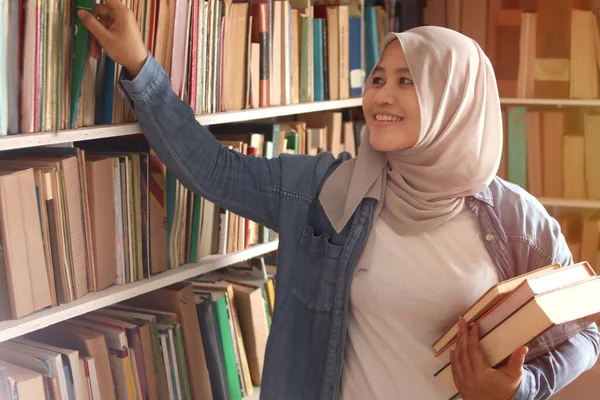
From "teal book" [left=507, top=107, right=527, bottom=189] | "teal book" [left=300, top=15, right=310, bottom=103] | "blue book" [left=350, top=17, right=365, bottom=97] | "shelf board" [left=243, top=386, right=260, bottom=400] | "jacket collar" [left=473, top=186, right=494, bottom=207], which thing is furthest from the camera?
"teal book" [left=507, top=107, right=527, bottom=189]

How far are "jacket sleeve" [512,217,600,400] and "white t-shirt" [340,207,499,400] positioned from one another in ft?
0.55

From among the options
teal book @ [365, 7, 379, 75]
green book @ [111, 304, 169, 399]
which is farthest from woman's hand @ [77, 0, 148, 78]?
teal book @ [365, 7, 379, 75]

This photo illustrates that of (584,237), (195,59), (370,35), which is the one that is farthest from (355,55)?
(584,237)

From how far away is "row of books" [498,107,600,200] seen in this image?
108 inches

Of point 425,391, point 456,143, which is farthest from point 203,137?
point 425,391

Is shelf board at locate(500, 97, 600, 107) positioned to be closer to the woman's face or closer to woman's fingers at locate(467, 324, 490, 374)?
the woman's face

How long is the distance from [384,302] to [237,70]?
69cm

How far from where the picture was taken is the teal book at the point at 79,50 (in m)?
1.41

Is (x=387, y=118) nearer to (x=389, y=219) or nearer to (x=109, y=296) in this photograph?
(x=389, y=219)

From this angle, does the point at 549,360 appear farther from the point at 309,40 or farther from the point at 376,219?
the point at 309,40

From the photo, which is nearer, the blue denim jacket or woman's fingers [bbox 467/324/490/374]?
woman's fingers [bbox 467/324/490/374]

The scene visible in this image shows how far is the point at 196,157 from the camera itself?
1.54 meters

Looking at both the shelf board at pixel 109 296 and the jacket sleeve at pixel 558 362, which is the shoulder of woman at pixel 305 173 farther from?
the jacket sleeve at pixel 558 362

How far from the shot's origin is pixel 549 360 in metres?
1.55
